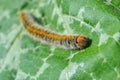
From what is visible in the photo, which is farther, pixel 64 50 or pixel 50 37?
pixel 50 37

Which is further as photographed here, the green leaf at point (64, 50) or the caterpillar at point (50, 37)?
the caterpillar at point (50, 37)

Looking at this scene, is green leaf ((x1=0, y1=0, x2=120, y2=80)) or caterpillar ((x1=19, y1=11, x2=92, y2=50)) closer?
green leaf ((x1=0, y1=0, x2=120, y2=80))

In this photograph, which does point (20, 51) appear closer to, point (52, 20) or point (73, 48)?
point (52, 20)

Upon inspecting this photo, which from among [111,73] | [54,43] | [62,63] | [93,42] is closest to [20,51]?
[54,43]
